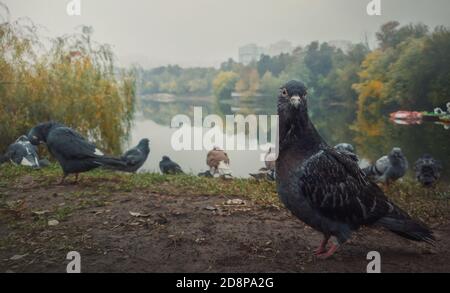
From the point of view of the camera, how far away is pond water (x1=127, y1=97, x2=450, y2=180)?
9.38 m

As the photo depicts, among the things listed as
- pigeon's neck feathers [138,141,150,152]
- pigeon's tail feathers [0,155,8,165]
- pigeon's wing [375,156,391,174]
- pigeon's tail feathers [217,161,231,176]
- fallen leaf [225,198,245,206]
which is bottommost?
pigeon's tail feathers [217,161,231,176]

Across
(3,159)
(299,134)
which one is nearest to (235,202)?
(299,134)

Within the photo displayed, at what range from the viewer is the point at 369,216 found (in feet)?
9.62

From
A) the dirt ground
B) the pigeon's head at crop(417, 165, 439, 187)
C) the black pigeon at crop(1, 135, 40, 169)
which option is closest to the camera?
the dirt ground

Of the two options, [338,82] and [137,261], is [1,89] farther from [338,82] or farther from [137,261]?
[338,82]

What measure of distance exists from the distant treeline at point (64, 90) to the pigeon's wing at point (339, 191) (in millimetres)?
6994

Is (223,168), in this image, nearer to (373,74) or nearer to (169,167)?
(169,167)

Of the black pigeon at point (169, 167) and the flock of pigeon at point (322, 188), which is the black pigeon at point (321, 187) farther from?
the black pigeon at point (169, 167)

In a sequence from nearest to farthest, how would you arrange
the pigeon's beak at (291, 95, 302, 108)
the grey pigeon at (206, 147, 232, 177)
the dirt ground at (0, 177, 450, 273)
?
1. the pigeon's beak at (291, 95, 302, 108)
2. the dirt ground at (0, 177, 450, 273)
3. the grey pigeon at (206, 147, 232, 177)

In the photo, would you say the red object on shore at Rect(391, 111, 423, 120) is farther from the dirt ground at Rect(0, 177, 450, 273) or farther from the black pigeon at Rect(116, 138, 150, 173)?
the dirt ground at Rect(0, 177, 450, 273)

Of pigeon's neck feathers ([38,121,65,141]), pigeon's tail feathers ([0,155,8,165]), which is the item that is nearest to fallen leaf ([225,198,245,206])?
pigeon's neck feathers ([38,121,65,141])

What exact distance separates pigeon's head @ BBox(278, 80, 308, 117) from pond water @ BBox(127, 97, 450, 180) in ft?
16.5
